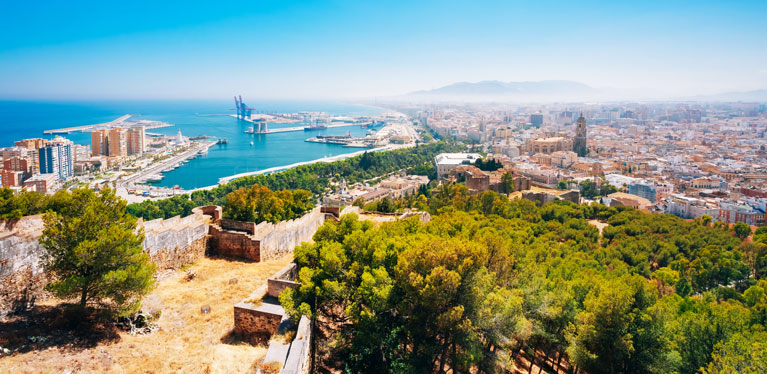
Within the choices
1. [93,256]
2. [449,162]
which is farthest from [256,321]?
[449,162]

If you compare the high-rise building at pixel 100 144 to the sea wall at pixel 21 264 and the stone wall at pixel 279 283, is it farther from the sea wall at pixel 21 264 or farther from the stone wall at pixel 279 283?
the stone wall at pixel 279 283

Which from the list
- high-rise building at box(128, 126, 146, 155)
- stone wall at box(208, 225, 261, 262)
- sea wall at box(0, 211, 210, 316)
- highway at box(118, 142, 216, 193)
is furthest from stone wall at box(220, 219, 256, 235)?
high-rise building at box(128, 126, 146, 155)

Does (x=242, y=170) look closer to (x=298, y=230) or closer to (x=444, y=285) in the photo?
(x=298, y=230)

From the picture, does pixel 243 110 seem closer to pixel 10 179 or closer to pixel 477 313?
pixel 10 179

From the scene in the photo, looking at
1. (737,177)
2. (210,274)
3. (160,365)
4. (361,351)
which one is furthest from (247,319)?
(737,177)

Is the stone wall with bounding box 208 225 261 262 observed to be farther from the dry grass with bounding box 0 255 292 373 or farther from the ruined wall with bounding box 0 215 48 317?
the ruined wall with bounding box 0 215 48 317

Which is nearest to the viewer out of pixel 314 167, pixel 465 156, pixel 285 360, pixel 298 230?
pixel 285 360
